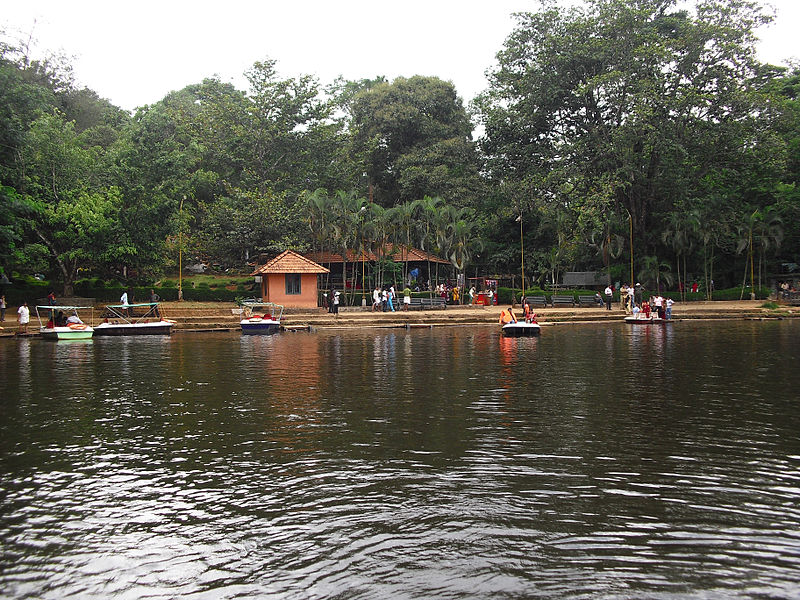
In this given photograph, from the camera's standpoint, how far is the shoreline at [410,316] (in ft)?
103

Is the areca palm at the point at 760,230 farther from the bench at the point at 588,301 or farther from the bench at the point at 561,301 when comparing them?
the bench at the point at 561,301

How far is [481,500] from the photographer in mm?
6328

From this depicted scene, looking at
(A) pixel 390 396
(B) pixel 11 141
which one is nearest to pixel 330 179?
(B) pixel 11 141

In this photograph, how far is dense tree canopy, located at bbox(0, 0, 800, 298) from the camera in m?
35.0

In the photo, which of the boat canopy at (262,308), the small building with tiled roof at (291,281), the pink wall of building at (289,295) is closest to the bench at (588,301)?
the small building with tiled roof at (291,281)

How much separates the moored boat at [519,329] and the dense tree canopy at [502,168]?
13482 millimetres

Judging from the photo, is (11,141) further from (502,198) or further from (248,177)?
(502,198)

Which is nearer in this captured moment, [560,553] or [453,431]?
[560,553]

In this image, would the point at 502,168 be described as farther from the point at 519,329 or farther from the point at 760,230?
the point at 519,329

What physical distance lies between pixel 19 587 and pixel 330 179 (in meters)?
45.2

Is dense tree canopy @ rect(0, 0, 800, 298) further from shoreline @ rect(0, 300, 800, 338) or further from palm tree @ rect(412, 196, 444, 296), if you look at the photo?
shoreline @ rect(0, 300, 800, 338)

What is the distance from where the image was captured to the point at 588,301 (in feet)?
128

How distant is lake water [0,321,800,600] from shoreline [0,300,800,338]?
17.2 meters

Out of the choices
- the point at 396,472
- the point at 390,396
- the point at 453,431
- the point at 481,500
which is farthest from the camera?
the point at 390,396
